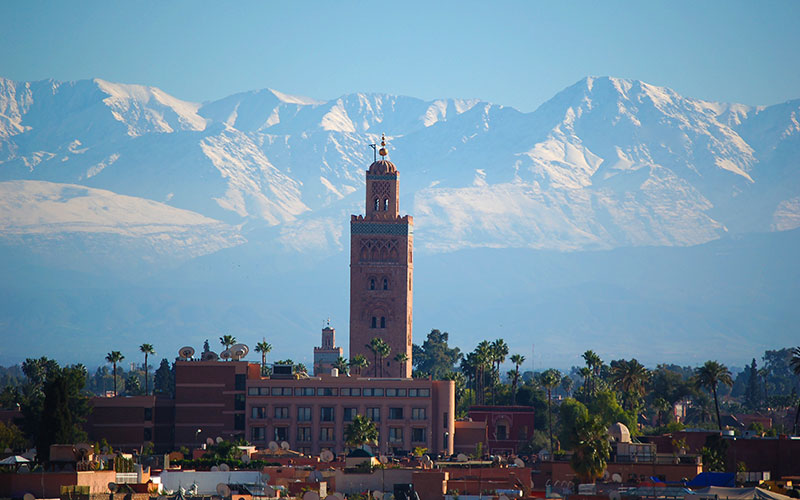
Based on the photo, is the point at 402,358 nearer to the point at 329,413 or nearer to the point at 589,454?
the point at 329,413

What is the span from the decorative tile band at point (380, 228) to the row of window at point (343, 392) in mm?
38158

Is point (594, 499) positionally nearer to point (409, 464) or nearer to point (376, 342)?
point (409, 464)

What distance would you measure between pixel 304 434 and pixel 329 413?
3309 millimetres

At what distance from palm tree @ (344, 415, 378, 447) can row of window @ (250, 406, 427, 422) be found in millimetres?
10925

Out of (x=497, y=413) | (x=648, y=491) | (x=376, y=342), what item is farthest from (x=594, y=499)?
(x=376, y=342)

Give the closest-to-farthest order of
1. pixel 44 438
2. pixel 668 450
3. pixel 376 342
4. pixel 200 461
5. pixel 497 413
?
pixel 200 461, pixel 668 450, pixel 44 438, pixel 497 413, pixel 376 342

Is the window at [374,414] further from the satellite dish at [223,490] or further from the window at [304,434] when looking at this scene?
the satellite dish at [223,490]

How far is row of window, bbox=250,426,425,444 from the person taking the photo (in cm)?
15612

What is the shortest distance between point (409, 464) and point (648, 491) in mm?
34585

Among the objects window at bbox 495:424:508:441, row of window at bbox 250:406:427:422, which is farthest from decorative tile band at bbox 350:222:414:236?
row of window at bbox 250:406:427:422

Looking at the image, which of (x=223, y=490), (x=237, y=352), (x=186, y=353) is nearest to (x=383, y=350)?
(x=237, y=352)

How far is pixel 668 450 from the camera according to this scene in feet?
388

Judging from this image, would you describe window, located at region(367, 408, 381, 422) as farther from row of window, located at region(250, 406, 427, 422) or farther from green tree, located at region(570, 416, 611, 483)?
green tree, located at region(570, 416, 611, 483)

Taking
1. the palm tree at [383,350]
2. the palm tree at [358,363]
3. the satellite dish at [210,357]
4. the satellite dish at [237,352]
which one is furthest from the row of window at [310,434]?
the palm tree at [383,350]
